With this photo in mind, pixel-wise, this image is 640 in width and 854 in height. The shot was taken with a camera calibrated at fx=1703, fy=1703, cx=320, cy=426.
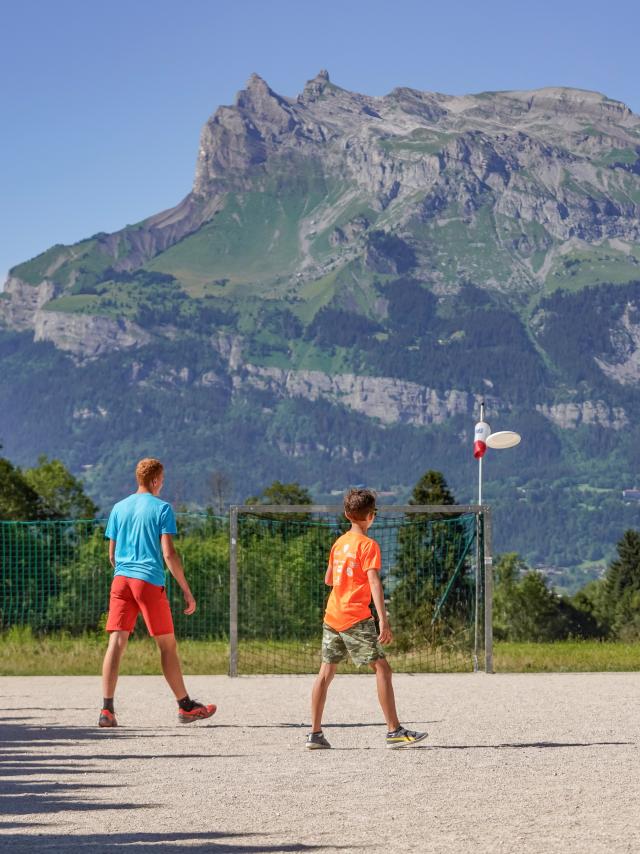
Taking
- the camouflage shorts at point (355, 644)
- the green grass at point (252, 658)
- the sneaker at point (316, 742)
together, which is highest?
the camouflage shorts at point (355, 644)

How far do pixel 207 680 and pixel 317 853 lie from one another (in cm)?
1272

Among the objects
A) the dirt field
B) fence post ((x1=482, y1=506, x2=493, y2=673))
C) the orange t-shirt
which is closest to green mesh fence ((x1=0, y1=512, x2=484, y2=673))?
fence post ((x1=482, y1=506, x2=493, y2=673))

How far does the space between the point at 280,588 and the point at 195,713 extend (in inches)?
718

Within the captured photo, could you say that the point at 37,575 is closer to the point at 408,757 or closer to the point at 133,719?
the point at 133,719

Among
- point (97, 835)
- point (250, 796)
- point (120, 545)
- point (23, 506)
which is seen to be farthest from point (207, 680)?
point (23, 506)

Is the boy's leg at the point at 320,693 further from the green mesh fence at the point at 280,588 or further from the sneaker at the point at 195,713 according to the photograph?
→ the green mesh fence at the point at 280,588

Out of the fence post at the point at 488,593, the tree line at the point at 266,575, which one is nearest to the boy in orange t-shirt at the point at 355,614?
the fence post at the point at 488,593

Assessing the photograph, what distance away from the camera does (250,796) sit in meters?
9.41

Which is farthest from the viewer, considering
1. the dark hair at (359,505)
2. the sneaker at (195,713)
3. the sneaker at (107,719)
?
the sneaker at (195,713)

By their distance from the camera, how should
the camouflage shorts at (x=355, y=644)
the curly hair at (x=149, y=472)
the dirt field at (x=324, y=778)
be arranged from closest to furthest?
the dirt field at (x=324, y=778), the camouflage shorts at (x=355, y=644), the curly hair at (x=149, y=472)

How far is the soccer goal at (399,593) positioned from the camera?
2158 cm

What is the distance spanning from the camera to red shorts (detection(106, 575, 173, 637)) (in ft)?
42.4

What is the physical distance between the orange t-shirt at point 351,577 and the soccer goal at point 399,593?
770 cm

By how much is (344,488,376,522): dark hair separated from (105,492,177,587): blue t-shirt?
1785 millimetres
